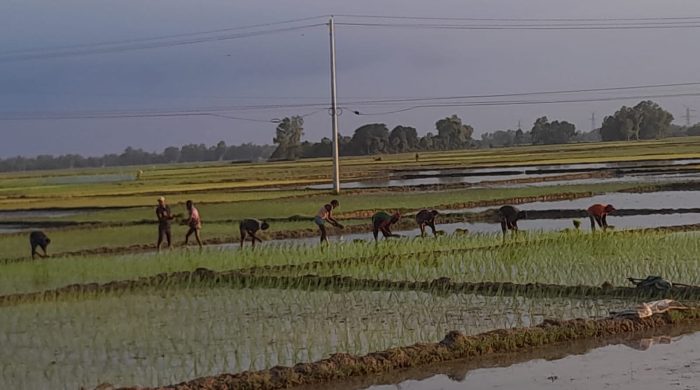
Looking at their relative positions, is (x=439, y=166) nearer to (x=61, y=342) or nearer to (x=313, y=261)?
(x=313, y=261)

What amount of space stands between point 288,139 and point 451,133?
1396 cm

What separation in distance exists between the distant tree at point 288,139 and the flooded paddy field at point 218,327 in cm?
6201

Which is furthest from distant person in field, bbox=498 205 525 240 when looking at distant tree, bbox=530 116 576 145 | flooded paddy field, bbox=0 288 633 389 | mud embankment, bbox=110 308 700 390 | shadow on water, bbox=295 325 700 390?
distant tree, bbox=530 116 576 145

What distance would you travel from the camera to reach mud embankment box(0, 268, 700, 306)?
8.38 metres

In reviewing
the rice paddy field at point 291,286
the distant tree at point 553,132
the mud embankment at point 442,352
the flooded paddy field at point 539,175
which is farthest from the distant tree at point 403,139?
the mud embankment at point 442,352

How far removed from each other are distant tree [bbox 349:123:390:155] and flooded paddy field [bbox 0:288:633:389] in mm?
61072

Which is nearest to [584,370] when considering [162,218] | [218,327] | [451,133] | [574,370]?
[574,370]

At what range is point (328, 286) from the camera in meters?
9.53

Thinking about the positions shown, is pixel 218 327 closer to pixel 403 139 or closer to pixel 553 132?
pixel 403 139

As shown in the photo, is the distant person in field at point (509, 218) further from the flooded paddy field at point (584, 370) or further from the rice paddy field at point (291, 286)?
the flooded paddy field at point (584, 370)

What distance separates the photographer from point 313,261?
36.6 feet

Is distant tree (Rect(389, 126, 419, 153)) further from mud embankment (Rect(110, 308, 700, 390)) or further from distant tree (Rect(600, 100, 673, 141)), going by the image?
mud embankment (Rect(110, 308, 700, 390))

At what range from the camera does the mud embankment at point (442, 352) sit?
544cm

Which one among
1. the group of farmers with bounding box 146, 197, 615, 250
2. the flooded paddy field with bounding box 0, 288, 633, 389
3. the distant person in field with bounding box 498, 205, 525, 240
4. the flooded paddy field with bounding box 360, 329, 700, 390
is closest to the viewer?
the flooded paddy field with bounding box 360, 329, 700, 390
